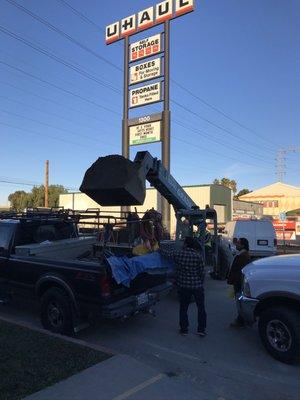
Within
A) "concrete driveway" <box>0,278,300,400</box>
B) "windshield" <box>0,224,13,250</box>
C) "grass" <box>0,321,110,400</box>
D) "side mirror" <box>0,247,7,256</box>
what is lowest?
"concrete driveway" <box>0,278,300,400</box>

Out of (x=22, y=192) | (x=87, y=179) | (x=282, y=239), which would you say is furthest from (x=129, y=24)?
(x=22, y=192)

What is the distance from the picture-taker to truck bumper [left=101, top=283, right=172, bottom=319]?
6704 millimetres

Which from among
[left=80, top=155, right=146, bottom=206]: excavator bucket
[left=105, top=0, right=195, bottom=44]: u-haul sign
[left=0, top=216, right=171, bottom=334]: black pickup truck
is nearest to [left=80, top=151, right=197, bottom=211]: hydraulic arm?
[left=80, top=155, right=146, bottom=206]: excavator bucket

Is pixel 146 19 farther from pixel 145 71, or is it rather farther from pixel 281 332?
pixel 281 332

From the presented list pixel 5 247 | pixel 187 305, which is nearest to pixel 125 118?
pixel 5 247

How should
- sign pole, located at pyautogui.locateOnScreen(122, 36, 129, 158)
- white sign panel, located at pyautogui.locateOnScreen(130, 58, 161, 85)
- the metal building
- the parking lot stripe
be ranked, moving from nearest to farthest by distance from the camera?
the parking lot stripe
white sign panel, located at pyautogui.locateOnScreen(130, 58, 161, 85)
sign pole, located at pyautogui.locateOnScreen(122, 36, 129, 158)
the metal building

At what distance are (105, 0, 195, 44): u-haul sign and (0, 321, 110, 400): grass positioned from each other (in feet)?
73.3

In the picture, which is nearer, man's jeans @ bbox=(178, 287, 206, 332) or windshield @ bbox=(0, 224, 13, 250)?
man's jeans @ bbox=(178, 287, 206, 332)

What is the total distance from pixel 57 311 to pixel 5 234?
230cm

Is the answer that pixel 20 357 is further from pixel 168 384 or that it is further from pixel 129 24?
pixel 129 24

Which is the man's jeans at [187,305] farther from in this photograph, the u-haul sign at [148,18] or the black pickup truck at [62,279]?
the u-haul sign at [148,18]

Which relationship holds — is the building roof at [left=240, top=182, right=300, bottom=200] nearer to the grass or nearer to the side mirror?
the side mirror

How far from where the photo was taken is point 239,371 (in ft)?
19.0

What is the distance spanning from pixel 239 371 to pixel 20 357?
286cm
